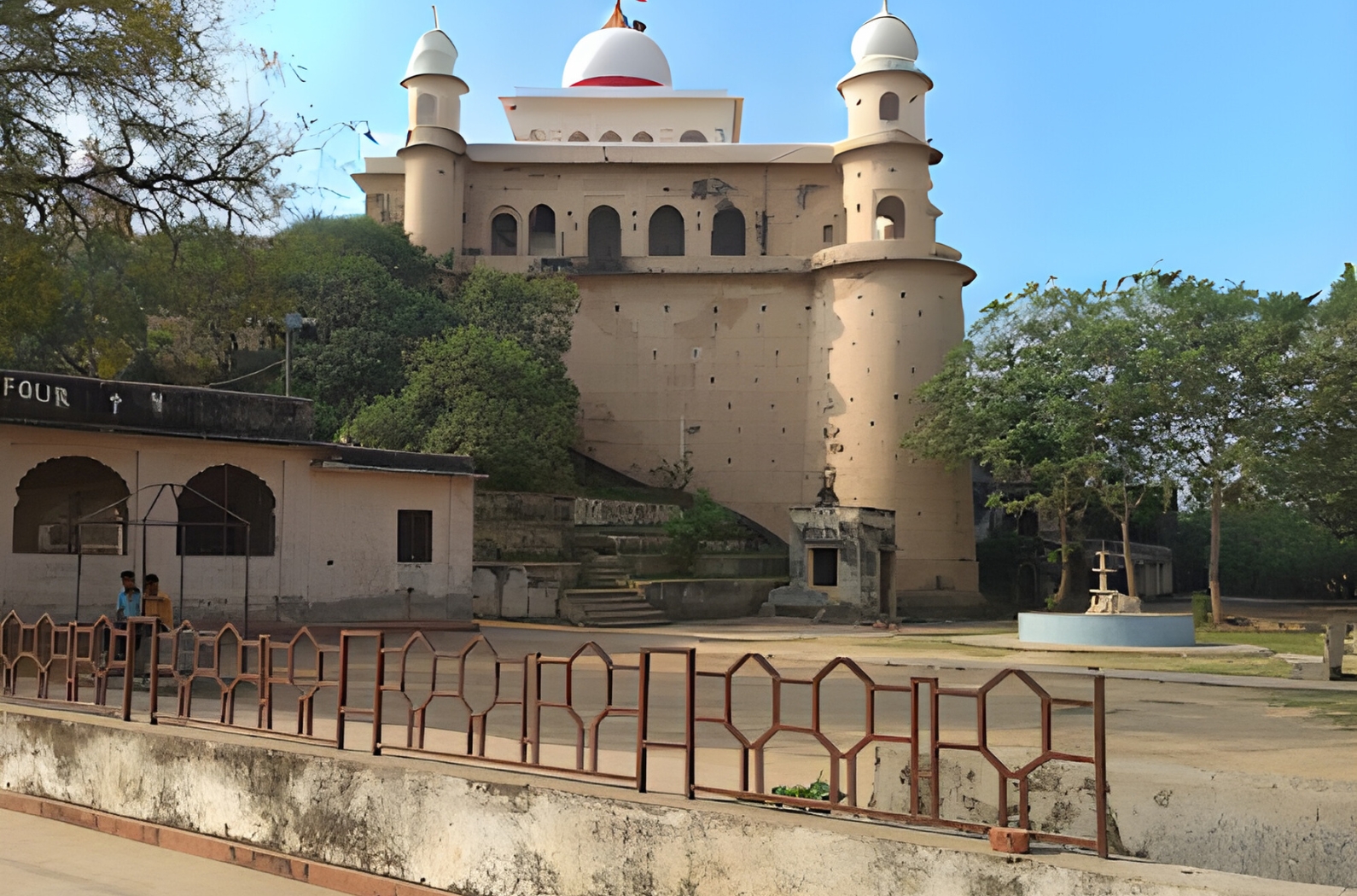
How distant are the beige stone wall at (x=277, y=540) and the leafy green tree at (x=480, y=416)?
24.8 ft

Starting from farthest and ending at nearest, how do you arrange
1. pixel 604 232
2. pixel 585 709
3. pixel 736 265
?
pixel 604 232 → pixel 736 265 → pixel 585 709

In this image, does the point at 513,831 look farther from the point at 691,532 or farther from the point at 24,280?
the point at 691,532

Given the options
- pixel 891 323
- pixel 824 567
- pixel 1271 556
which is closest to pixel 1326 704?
pixel 824 567

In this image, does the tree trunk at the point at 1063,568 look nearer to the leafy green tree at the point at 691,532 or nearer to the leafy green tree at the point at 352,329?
the leafy green tree at the point at 691,532

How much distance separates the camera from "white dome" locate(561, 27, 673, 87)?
4853 cm

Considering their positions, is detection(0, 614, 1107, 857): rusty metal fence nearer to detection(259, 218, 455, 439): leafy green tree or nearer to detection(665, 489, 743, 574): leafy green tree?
detection(665, 489, 743, 574): leafy green tree

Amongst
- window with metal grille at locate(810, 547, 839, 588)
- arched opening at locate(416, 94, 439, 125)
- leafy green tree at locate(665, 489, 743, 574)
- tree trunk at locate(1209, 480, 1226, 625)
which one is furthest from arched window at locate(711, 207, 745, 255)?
tree trunk at locate(1209, 480, 1226, 625)

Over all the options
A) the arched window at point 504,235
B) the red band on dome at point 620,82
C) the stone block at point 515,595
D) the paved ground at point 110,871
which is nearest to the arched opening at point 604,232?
the arched window at point 504,235

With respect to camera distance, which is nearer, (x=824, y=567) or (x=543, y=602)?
(x=543, y=602)

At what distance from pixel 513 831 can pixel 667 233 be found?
1626 inches

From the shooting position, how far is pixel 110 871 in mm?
6180

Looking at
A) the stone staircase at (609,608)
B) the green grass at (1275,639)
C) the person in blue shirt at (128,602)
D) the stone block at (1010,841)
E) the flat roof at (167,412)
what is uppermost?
the flat roof at (167,412)

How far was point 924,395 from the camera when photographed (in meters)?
37.7

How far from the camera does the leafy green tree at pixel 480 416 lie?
96.4 ft
